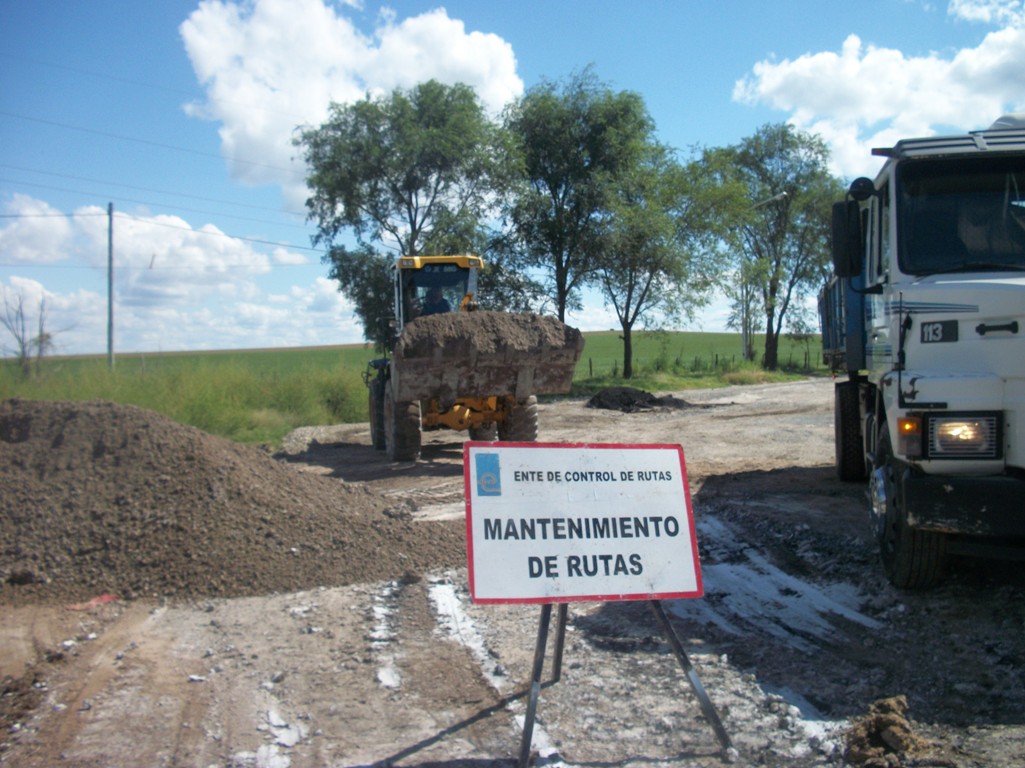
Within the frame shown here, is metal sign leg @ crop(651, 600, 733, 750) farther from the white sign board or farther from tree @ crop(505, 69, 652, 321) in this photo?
tree @ crop(505, 69, 652, 321)

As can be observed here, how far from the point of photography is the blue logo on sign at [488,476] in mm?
4059

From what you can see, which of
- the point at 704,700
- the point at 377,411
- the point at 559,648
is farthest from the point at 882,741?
the point at 377,411

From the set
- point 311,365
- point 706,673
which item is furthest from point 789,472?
point 311,365

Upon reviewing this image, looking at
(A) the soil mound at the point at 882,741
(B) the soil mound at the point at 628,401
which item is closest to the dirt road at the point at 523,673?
(A) the soil mound at the point at 882,741

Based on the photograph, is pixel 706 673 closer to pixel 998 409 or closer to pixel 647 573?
pixel 647 573

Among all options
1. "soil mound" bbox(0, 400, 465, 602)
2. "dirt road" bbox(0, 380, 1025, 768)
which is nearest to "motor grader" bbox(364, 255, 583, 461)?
"soil mound" bbox(0, 400, 465, 602)

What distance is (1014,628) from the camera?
5203mm

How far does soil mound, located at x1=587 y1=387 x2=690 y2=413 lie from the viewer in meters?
23.8

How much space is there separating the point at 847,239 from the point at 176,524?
5706 millimetres

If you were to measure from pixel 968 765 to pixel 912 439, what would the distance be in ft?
6.13

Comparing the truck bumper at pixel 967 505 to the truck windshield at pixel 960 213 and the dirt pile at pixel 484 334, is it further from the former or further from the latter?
the dirt pile at pixel 484 334

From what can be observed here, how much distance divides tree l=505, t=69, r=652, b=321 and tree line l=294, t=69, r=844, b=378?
50 millimetres

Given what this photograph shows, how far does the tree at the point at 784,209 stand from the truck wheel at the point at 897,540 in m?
39.5

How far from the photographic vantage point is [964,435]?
4.93m
